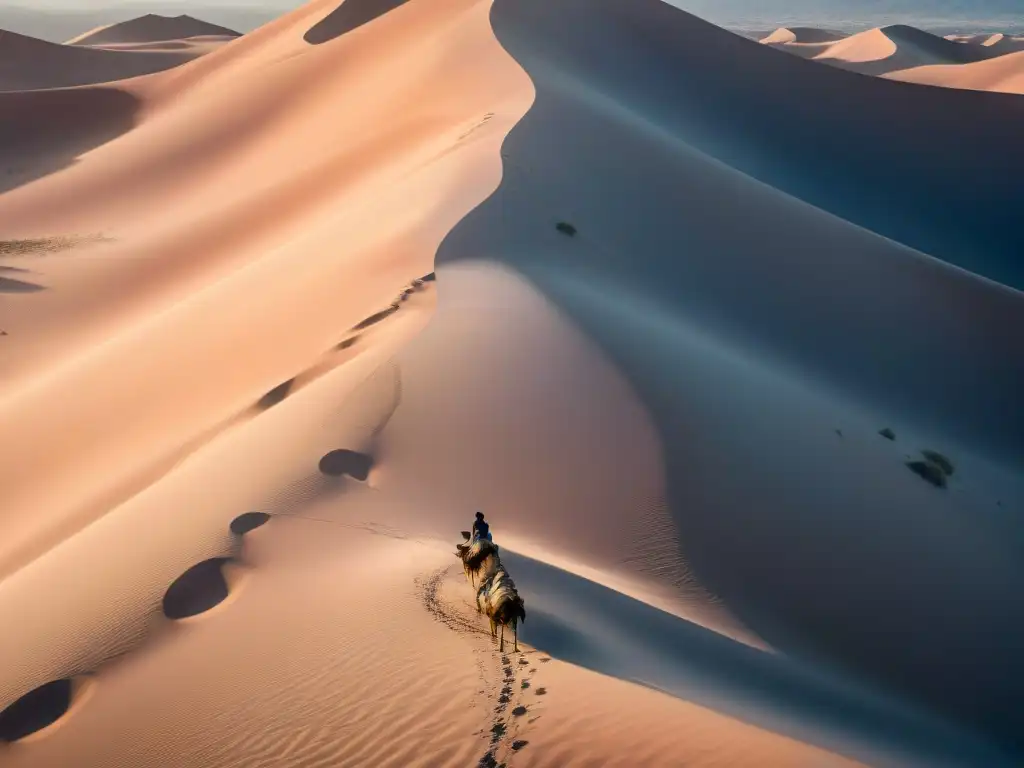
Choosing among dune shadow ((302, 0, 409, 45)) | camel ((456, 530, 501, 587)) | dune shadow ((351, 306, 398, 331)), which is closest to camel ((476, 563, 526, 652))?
camel ((456, 530, 501, 587))

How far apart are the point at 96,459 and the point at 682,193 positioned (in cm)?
1213

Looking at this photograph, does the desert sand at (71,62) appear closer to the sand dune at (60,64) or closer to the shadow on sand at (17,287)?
the sand dune at (60,64)

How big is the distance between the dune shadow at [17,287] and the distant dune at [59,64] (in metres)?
38.7

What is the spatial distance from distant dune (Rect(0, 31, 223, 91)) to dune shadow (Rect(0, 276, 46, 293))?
3874cm

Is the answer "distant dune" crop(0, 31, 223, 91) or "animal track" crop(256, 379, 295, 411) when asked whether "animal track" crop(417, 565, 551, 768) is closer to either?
"animal track" crop(256, 379, 295, 411)

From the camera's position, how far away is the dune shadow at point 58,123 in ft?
109

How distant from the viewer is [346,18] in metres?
41.2

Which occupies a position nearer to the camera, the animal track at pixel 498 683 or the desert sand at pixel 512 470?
the animal track at pixel 498 683

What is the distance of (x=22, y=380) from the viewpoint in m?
14.9

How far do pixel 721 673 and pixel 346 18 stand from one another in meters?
40.4

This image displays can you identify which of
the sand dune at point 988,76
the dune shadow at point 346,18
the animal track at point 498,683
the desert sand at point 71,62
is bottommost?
the sand dune at point 988,76

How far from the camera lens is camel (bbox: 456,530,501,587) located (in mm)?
6160

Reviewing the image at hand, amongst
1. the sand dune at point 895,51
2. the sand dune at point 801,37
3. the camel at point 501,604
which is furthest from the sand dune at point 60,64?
the sand dune at point 801,37

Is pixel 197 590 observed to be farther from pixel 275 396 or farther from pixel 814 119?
pixel 814 119
